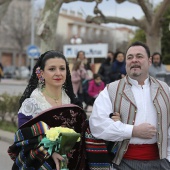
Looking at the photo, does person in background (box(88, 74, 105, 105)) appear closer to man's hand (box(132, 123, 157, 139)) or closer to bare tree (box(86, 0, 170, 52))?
bare tree (box(86, 0, 170, 52))

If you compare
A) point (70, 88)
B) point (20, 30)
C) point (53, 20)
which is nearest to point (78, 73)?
point (53, 20)

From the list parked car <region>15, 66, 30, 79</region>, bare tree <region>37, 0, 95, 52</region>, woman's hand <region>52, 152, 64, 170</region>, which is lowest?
parked car <region>15, 66, 30, 79</region>

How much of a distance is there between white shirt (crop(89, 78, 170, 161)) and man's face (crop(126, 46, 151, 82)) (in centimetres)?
7

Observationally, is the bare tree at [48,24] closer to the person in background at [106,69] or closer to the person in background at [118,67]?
the person in background at [118,67]

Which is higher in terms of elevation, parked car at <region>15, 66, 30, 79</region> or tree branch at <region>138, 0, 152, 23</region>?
tree branch at <region>138, 0, 152, 23</region>

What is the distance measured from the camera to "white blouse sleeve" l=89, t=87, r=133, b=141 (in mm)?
3189

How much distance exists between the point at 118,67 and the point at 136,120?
8.24 metres

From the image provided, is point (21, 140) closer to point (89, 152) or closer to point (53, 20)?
point (89, 152)

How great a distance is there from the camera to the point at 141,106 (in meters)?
3.30

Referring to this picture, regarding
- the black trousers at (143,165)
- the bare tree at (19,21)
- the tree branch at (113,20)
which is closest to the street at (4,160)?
the black trousers at (143,165)

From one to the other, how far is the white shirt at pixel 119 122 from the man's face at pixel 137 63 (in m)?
0.07

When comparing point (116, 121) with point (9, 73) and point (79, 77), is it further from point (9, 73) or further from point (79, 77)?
point (9, 73)

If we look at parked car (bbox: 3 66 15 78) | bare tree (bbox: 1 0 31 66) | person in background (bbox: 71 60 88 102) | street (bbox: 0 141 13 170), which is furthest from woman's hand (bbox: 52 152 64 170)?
bare tree (bbox: 1 0 31 66)

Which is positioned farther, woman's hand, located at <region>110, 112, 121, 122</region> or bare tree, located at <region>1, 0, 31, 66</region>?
bare tree, located at <region>1, 0, 31, 66</region>
